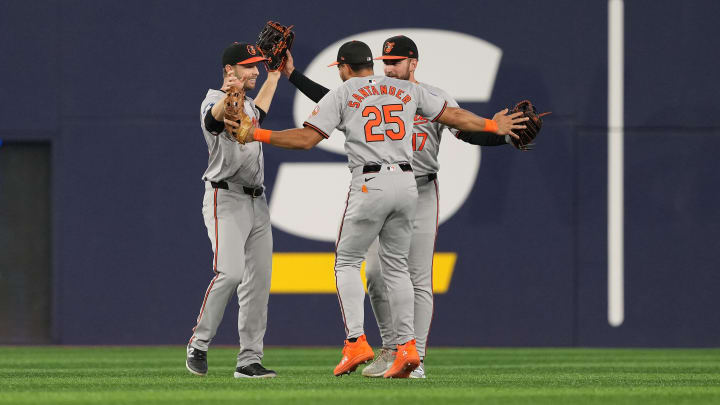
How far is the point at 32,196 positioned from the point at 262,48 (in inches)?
157

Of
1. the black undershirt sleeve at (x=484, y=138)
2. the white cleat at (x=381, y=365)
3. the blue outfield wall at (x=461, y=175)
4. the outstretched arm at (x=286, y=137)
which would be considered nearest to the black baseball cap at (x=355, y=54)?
the outstretched arm at (x=286, y=137)

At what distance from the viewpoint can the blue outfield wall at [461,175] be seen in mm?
9297

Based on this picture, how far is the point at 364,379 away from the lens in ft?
19.0

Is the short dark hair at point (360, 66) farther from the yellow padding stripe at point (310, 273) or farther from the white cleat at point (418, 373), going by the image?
the yellow padding stripe at point (310, 273)

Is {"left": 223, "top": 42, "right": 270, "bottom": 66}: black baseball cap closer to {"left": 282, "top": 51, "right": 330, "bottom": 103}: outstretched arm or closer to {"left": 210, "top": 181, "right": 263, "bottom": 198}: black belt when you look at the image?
{"left": 282, "top": 51, "right": 330, "bottom": 103}: outstretched arm

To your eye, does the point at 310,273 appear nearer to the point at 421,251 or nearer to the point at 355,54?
the point at 421,251

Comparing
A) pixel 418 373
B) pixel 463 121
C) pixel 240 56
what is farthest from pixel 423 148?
pixel 418 373

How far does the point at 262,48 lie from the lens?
20.6 ft

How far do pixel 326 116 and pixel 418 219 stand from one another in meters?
0.90

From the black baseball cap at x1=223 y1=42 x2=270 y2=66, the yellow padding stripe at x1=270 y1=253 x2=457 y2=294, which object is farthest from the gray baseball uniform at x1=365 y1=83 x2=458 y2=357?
the yellow padding stripe at x1=270 y1=253 x2=457 y2=294

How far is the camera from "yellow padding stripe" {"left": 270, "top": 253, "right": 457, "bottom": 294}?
9.31m

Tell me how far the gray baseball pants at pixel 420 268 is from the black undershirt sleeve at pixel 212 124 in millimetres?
1107

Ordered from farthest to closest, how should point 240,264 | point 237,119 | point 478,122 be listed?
point 240,264
point 478,122
point 237,119

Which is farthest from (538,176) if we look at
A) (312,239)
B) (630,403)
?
(630,403)
